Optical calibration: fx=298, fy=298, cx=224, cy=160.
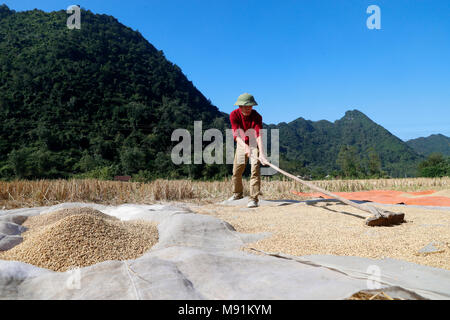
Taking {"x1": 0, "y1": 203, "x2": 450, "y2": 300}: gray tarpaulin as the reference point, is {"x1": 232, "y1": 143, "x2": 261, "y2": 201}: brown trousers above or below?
above

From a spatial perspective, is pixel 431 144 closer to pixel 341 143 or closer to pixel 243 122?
pixel 341 143

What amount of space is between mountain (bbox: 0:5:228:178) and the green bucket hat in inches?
824

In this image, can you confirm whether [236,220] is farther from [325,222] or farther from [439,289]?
[439,289]

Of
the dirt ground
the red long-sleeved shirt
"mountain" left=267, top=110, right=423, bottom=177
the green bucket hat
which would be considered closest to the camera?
the dirt ground

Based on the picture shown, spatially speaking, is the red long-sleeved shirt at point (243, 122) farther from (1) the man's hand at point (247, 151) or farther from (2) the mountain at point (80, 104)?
(2) the mountain at point (80, 104)

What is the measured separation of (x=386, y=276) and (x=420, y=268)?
0.31 metres

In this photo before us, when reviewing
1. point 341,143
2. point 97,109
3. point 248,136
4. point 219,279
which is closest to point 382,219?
point 219,279

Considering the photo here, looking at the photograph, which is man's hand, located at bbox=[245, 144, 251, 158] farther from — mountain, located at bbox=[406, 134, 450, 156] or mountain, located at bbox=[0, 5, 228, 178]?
mountain, located at bbox=[406, 134, 450, 156]

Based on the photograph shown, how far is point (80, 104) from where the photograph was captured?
38.3 m

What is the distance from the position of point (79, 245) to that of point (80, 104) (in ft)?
135

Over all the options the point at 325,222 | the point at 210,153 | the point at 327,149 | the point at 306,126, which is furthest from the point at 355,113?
the point at 325,222

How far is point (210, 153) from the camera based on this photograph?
3216 cm

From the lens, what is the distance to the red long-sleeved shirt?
486 cm

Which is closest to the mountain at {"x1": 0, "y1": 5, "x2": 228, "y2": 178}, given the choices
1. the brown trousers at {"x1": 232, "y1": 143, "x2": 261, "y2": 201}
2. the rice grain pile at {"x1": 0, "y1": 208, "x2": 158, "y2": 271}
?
the brown trousers at {"x1": 232, "y1": 143, "x2": 261, "y2": 201}
